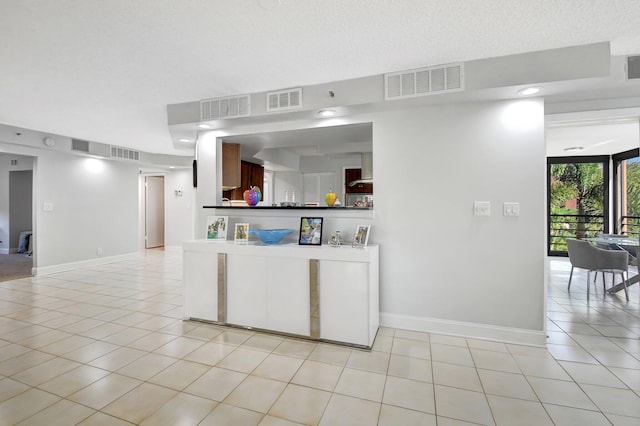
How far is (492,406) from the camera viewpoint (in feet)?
6.15

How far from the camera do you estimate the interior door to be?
8.99 metres

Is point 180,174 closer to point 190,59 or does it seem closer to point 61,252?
point 61,252

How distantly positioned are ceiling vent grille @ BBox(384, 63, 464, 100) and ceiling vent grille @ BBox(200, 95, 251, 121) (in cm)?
153

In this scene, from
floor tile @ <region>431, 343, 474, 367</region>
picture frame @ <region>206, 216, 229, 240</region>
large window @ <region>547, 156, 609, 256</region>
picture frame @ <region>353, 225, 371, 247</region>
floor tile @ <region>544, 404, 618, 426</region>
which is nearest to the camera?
floor tile @ <region>544, 404, 618, 426</region>

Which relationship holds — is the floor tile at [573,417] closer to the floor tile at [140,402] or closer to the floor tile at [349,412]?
the floor tile at [349,412]

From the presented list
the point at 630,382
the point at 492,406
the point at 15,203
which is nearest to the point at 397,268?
the point at 492,406

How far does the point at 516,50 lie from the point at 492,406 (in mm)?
2630

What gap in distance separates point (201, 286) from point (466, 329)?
272 centimetres

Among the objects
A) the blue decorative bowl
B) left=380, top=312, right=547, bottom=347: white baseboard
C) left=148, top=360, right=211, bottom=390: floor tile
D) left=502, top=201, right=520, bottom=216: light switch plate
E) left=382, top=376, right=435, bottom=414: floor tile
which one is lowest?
left=382, top=376, right=435, bottom=414: floor tile

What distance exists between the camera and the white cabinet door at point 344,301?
104 inches

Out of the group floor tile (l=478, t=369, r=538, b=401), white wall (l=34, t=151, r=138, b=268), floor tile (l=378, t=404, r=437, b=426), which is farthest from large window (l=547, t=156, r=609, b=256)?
white wall (l=34, t=151, r=138, b=268)

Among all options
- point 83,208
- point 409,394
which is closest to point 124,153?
point 83,208

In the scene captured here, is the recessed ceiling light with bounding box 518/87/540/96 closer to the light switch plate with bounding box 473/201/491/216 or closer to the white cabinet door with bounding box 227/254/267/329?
the light switch plate with bounding box 473/201/491/216

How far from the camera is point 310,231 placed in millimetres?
3141
